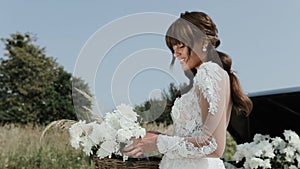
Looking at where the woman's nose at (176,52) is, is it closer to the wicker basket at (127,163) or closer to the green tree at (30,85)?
the wicker basket at (127,163)

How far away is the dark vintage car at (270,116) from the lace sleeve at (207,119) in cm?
192

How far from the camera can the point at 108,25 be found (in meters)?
1.38

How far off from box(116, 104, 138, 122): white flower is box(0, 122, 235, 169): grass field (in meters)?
3.82

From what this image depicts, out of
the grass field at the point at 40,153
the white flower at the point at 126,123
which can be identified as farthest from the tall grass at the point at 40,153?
the white flower at the point at 126,123

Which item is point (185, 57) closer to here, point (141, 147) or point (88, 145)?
point (141, 147)

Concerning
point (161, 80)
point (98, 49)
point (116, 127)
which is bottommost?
point (116, 127)

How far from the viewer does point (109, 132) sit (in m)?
1.35

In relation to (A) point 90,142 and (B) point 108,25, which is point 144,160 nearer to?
(A) point 90,142

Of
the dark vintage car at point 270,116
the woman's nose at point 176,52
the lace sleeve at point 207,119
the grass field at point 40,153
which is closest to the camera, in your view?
the lace sleeve at point 207,119

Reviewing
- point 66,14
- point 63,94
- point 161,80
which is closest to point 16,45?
point 63,94

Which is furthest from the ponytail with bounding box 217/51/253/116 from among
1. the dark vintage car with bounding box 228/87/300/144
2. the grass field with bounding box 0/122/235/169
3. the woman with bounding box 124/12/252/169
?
the grass field with bounding box 0/122/235/169

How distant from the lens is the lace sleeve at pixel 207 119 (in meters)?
1.28

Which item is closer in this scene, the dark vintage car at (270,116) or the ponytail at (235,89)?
the ponytail at (235,89)

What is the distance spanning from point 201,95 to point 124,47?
0.31m
